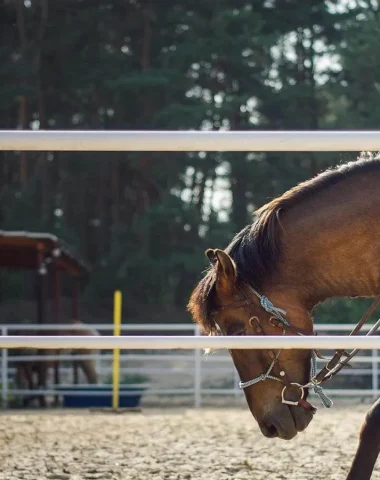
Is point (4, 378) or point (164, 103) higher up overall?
point (164, 103)

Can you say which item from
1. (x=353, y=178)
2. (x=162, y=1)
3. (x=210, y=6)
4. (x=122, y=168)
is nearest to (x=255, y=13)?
(x=210, y=6)

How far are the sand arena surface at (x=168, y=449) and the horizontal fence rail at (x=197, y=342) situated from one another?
216cm

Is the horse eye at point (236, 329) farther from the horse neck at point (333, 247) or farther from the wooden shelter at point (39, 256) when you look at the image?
the wooden shelter at point (39, 256)

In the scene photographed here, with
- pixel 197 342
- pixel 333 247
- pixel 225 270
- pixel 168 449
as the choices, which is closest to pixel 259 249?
pixel 225 270

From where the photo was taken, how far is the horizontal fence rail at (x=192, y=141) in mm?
2475

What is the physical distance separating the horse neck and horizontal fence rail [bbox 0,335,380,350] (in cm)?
59

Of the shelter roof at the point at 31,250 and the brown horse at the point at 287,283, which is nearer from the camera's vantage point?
the brown horse at the point at 287,283

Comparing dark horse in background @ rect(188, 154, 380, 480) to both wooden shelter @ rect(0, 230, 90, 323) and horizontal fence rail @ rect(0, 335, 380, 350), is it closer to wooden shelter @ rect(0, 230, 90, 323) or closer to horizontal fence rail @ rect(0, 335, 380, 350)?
horizontal fence rail @ rect(0, 335, 380, 350)

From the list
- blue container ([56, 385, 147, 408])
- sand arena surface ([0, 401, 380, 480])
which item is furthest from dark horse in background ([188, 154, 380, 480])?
blue container ([56, 385, 147, 408])

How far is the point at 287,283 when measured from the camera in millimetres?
3156

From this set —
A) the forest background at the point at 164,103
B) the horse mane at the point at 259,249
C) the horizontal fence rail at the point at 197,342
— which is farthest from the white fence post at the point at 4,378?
the forest background at the point at 164,103

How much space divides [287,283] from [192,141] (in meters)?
0.89

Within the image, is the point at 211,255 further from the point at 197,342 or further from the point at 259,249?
the point at 197,342

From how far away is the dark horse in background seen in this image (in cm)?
313
